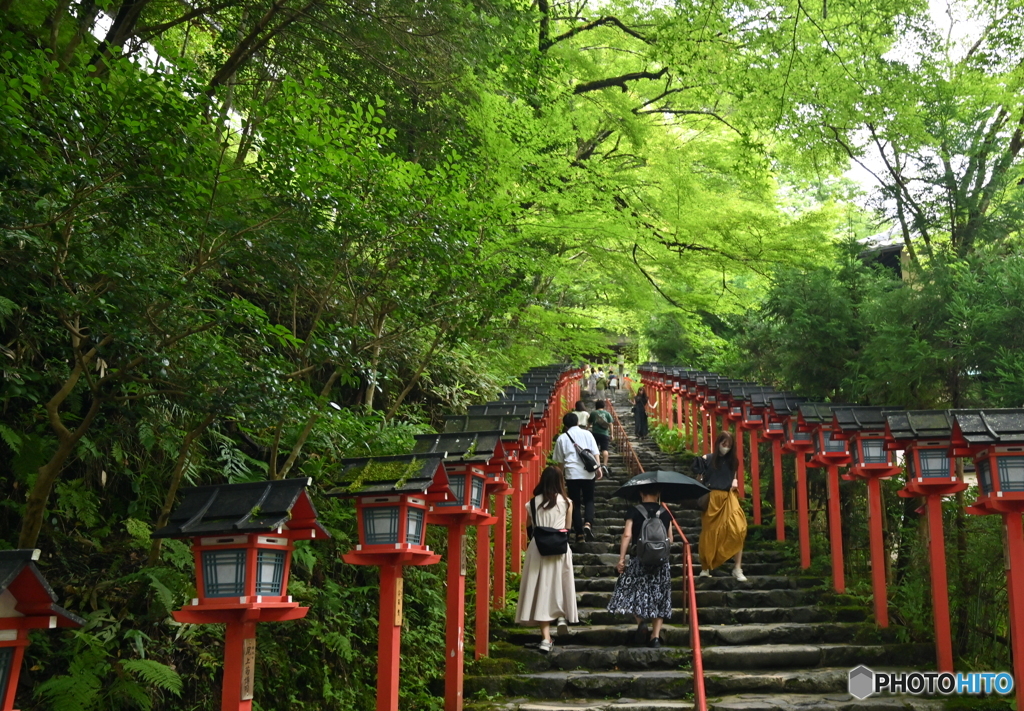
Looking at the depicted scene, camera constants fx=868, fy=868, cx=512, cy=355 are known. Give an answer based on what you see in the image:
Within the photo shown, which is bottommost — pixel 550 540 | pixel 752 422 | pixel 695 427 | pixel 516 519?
pixel 550 540

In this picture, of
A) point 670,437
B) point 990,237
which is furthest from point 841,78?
point 670,437

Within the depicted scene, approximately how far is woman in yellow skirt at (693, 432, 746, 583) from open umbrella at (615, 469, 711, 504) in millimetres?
195

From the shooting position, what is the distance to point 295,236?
671 centimetres

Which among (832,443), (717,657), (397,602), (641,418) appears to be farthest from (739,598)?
(641,418)

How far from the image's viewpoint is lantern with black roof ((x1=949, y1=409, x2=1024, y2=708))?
7055mm

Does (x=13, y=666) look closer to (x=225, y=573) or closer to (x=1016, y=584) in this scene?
(x=225, y=573)

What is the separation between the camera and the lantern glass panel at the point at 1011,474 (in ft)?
23.2

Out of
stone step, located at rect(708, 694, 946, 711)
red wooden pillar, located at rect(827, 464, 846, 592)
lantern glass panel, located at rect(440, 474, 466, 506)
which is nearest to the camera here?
stone step, located at rect(708, 694, 946, 711)

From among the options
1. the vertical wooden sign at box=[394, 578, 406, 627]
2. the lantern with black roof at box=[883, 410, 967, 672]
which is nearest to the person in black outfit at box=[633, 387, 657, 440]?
the lantern with black roof at box=[883, 410, 967, 672]

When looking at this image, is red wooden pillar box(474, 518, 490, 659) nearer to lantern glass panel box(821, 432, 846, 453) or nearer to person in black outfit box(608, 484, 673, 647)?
person in black outfit box(608, 484, 673, 647)

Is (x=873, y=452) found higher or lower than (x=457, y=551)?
higher

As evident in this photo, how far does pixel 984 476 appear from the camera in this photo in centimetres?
732

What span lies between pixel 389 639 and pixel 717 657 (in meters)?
4.19

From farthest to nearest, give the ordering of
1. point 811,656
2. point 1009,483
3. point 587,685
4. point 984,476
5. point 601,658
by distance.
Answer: point 811,656 → point 601,658 → point 587,685 → point 984,476 → point 1009,483
